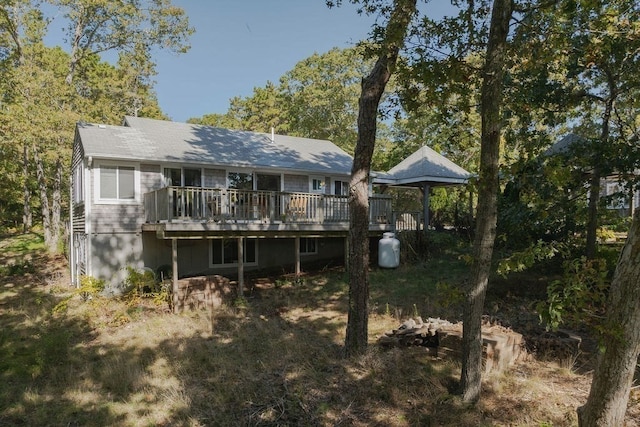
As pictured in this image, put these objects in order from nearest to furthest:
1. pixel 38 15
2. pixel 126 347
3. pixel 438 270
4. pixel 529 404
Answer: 1. pixel 529 404
2. pixel 126 347
3. pixel 438 270
4. pixel 38 15

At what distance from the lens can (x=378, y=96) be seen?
23.6 feet

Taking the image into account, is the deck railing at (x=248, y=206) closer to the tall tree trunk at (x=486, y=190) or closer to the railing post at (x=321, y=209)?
the railing post at (x=321, y=209)

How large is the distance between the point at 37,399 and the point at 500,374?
745 cm

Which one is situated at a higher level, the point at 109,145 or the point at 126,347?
the point at 109,145

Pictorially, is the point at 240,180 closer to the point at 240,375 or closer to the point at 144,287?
the point at 144,287

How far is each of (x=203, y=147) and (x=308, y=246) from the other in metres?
6.35

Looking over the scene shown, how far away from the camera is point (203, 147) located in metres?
15.9

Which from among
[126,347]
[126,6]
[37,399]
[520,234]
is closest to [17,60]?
[126,6]

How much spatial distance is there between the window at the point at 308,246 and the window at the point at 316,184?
236cm

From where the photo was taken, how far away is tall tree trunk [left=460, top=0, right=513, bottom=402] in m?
5.13

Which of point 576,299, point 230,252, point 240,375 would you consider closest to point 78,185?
point 230,252

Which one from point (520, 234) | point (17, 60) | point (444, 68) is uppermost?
point (17, 60)

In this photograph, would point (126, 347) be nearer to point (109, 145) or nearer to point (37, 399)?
point (37, 399)

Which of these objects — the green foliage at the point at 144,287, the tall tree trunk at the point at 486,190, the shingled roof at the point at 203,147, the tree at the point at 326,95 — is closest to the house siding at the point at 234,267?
the green foliage at the point at 144,287
